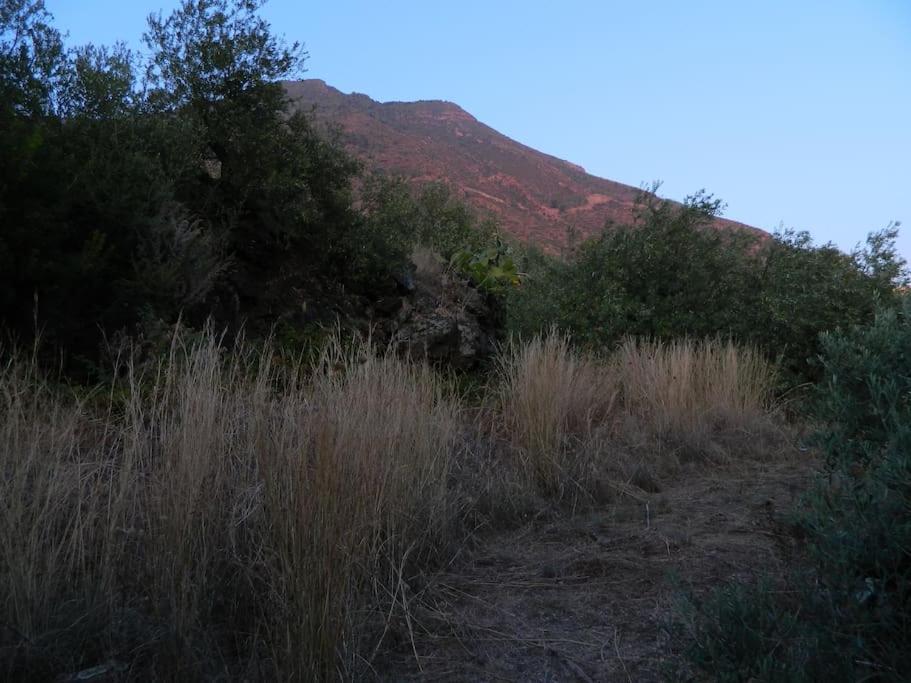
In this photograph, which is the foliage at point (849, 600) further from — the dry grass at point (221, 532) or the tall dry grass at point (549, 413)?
the tall dry grass at point (549, 413)

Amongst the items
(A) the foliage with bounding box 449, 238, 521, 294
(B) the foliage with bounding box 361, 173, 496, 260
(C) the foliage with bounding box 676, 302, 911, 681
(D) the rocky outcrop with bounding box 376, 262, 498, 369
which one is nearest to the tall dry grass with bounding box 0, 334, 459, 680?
(C) the foliage with bounding box 676, 302, 911, 681

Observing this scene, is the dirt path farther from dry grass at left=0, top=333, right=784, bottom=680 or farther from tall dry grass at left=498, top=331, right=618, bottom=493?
tall dry grass at left=498, top=331, right=618, bottom=493

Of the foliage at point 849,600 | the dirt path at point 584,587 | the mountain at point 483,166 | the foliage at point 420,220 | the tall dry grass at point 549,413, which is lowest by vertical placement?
the dirt path at point 584,587

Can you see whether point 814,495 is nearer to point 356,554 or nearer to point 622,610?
point 622,610

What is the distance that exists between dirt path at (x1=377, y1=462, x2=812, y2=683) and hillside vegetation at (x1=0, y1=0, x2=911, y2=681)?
0.07 ft

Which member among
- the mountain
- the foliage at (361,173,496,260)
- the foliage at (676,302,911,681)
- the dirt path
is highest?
the mountain

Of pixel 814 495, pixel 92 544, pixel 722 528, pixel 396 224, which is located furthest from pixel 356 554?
pixel 396 224

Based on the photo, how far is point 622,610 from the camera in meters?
3.44

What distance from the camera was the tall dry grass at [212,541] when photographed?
2.72 m

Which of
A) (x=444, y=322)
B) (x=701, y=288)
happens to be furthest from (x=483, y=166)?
(x=444, y=322)

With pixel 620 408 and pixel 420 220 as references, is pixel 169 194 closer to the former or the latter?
pixel 620 408

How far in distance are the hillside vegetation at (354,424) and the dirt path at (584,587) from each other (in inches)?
0.9

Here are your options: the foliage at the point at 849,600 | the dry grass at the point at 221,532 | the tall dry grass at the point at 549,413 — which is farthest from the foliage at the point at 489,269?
the foliage at the point at 849,600

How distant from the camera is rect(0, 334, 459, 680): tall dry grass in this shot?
272 cm
